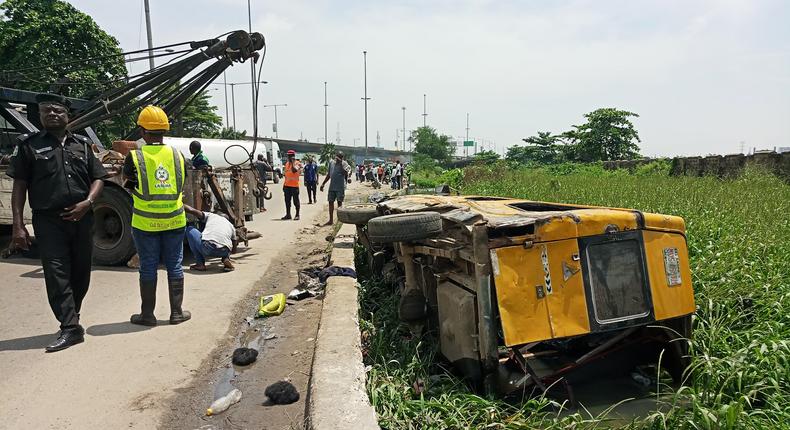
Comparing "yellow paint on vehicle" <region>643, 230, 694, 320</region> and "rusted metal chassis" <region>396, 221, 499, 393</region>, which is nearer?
"rusted metal chassis" <region>396, 221, 499, 393</region>

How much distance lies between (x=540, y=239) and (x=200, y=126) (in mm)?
42338

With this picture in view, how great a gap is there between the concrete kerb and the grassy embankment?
0.14 metres

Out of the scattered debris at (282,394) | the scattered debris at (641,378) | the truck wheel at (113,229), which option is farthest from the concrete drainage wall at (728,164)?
the truck wheel at (113,229)

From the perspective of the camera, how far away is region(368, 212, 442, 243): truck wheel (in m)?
3.48

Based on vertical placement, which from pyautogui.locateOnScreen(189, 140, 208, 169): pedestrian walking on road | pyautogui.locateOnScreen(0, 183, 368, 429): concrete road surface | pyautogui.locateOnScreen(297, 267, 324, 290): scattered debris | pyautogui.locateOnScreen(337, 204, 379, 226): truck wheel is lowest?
pyautogui.locateOnScreen(0, 183, 368, 429): concrete road surface

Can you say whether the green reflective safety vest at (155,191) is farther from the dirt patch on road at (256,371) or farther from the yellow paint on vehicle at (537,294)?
the yellow paint on vehicle at (537,294)

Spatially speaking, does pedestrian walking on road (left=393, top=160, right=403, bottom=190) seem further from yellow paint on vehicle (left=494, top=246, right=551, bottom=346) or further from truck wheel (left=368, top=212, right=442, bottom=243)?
yellow paint on vehicle (left=494, top=246, right=551, bottom=346)

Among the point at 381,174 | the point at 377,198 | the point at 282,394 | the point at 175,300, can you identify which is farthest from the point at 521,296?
the point at 381,174

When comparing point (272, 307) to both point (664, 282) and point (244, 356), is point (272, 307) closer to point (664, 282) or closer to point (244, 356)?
point (244, 356)

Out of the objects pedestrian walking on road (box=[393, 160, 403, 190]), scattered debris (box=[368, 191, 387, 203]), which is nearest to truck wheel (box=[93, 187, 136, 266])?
scattered debris (box=[368, 191, 387, 203])

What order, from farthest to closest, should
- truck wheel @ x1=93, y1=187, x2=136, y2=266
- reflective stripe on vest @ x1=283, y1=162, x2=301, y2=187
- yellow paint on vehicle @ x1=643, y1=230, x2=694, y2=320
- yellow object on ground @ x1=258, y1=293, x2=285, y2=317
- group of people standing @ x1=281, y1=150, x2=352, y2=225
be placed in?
reflective stripe on vest @ x1=283, y1=162, x2=301, y2=187, group of people standing @ x1=281, y1=150, x2=352, y2=225, truck wheel @ x1=93, y1=187, x2=136, y2=266, yellow object on ground @ x1=258, y1=293, x2=285, y2=317, yellow paint on vehicle @ x1=643, y1=230, x2=694, y2=320

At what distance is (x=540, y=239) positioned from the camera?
2.86m

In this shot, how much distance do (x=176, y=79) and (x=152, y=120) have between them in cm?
473

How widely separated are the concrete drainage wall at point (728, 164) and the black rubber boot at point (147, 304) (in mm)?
14063
